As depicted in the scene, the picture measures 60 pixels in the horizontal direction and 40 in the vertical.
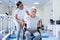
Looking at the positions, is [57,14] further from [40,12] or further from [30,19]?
[40,12]

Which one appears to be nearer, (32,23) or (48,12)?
(32,23)

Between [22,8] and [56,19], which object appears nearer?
[22,8]

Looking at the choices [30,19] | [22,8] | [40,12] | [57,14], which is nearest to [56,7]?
[57,14]

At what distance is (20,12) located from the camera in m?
3.65

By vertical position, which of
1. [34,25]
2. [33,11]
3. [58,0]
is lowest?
[34,25]

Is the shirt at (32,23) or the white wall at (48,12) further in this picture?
the white wall at (48,12)

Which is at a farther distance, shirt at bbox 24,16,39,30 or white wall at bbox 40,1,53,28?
white wall at bbox 40,1,53,28

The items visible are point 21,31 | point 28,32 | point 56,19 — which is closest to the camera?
point 28,32

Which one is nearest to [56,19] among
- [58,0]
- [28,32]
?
[58,0]

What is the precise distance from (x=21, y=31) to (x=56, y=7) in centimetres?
535

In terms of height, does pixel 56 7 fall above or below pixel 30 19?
above

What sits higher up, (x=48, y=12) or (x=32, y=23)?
(x=48, y=12)

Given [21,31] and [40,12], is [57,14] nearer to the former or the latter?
[21,31]

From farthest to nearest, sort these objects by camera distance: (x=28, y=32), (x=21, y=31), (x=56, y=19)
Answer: (x=56, y=19)
(x=21, y=31)
(x=28, y=32)
